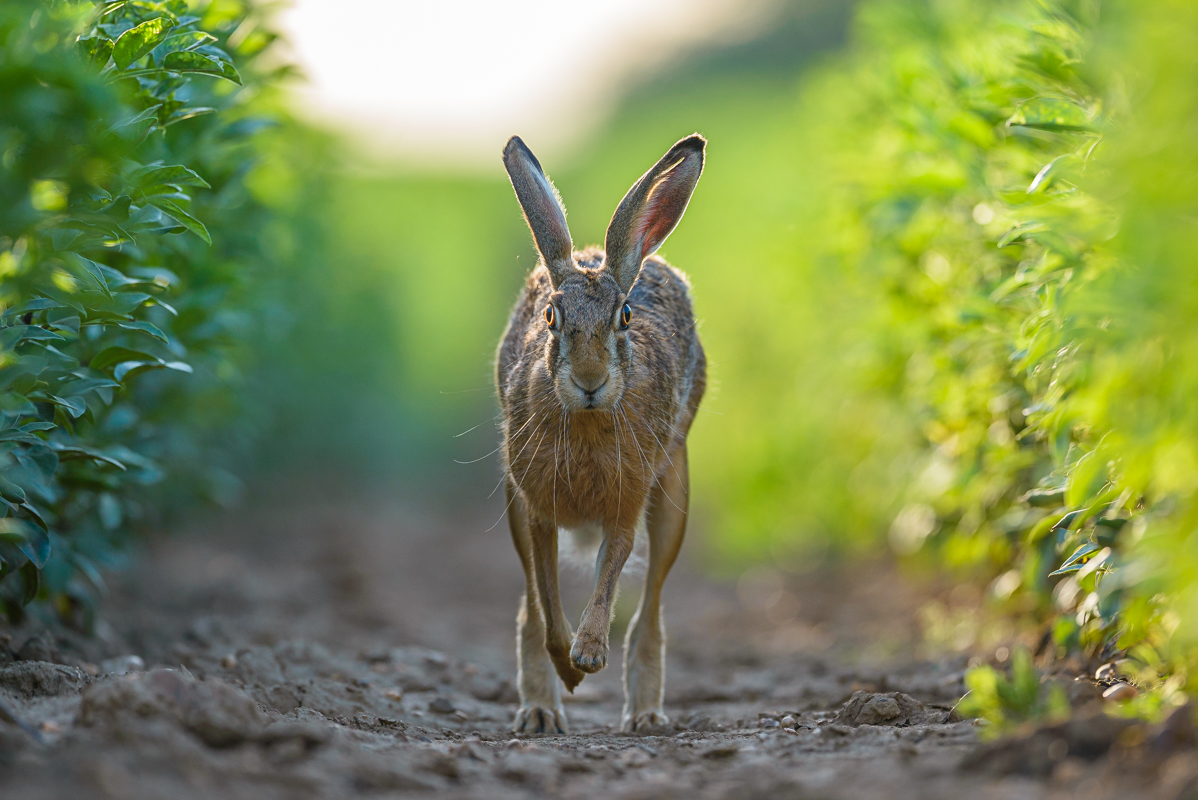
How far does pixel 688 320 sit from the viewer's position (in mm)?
6402

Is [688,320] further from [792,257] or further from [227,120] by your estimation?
[792,257]

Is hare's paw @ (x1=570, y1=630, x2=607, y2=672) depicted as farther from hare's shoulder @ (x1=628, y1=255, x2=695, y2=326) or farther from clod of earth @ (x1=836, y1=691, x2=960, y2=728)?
hare's shoulder @ (x1=628, y1=255, x2=695, y2=326)

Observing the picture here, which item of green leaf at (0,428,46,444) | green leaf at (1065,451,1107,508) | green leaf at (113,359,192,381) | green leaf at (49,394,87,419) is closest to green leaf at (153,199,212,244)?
green leaf at (113,359,192,381)

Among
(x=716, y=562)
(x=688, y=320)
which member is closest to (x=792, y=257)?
(x=688, y=320)

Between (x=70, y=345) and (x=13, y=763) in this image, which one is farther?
(x=70, y=345)

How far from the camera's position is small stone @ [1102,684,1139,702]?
12.8ft

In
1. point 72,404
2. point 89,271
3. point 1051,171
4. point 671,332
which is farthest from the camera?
point 671,332

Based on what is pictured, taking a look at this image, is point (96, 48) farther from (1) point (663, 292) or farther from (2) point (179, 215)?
(1) point (663, 292)

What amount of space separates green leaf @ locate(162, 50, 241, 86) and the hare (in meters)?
1.40

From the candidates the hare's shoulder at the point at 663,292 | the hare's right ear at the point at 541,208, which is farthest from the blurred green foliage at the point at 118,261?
the hare's shoulder at the point at 663,292

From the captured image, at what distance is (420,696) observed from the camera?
5824 mm

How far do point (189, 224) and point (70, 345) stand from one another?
98cm

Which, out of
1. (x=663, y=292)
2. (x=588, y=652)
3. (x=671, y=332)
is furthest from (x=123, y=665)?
(x=663, y=292)

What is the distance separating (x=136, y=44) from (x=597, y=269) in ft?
7.49
